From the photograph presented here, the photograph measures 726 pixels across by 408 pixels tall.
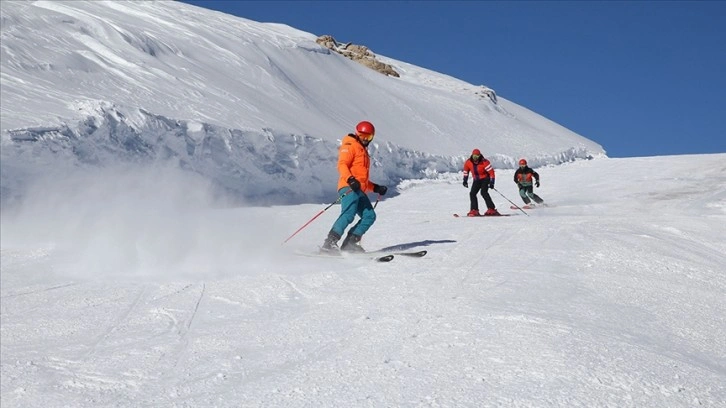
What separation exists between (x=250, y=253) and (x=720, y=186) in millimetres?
14079

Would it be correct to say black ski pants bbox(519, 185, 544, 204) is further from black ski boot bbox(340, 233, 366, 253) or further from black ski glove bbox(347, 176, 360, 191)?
black ski glove bbox(347, 176, 360, 191)

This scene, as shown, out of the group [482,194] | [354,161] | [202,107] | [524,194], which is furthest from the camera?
[202,107]

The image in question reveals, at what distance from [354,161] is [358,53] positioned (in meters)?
45.3

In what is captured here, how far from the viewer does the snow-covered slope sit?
13.5m

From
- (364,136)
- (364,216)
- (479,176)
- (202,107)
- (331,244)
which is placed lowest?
(331,244)

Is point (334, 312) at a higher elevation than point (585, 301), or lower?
lower

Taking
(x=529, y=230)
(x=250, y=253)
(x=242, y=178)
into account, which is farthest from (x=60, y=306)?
(x=242, y=178)

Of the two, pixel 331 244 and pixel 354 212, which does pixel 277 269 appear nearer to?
pixel 331 244

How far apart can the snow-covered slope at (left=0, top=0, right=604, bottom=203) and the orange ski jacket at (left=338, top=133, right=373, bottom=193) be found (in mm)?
5954

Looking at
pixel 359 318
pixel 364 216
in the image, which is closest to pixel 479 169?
pixel 364 216

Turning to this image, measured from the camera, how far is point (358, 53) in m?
52.2

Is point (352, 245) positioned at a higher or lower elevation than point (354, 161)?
lower

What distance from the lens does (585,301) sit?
5.34 metres

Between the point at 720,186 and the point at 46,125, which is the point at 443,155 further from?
the point at 46,125
